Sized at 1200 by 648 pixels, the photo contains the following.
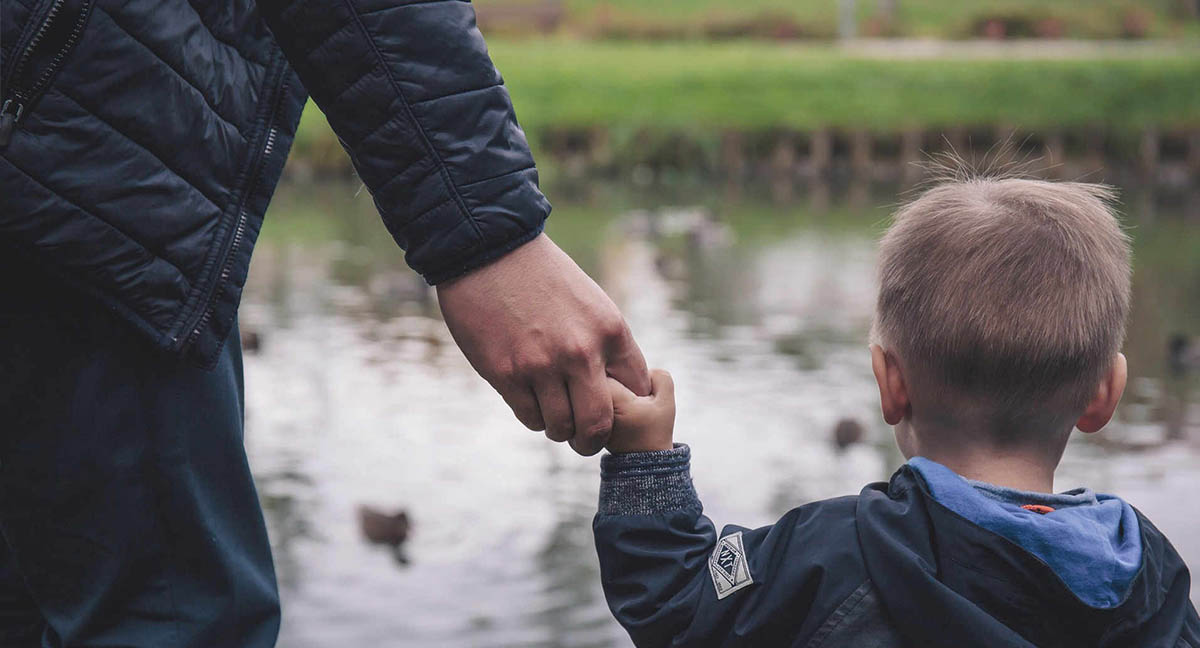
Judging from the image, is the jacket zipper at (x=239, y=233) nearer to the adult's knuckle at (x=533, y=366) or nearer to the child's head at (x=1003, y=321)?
the adult's knuckle at (x=533, y=366)

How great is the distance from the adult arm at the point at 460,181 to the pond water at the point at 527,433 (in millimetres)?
3145

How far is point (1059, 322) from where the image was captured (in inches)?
73.0

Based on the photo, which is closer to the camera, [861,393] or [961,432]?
[961,432]

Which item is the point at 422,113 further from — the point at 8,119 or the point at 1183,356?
the point at 1183,356

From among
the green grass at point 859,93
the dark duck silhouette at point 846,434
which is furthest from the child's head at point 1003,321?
the green grass at point 859,93

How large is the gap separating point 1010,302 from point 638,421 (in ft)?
1.58

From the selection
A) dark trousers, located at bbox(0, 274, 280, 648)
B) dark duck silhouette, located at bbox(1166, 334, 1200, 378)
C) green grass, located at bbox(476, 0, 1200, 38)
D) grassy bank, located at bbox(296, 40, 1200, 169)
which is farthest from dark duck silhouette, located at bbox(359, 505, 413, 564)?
green grass, located at bbox(476, 0, 1200, 38)

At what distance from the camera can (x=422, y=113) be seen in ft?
6.07

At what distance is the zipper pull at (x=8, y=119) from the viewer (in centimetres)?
171

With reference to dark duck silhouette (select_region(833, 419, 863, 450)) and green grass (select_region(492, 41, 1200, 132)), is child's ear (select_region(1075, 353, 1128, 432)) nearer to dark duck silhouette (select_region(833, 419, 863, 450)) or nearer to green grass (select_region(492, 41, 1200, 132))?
dark duck silhouette (select_region(833, 419, 863, 450))

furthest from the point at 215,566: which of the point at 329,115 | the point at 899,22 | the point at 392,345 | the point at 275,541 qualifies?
the point at 899,22

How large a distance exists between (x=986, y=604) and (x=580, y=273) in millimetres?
621

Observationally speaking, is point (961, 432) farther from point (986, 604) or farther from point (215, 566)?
point (215, 566)

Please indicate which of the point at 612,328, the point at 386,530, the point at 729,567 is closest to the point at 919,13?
the point at 386,530
